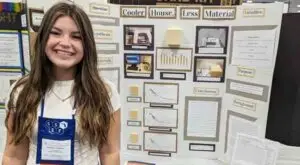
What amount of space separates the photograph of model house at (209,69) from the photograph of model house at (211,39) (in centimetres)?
6

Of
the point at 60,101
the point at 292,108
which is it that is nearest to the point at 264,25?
the point at 292,108

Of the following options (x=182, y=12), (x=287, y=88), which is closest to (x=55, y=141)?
(x=182, y=12)

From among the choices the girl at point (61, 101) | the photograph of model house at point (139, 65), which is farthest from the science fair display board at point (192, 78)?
the girl at point (61, 101)

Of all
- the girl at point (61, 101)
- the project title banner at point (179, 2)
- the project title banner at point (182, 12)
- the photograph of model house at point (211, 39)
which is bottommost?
the girl at point (61, 101)

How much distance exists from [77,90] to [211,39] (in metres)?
0.97

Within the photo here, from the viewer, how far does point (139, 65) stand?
1.79 m

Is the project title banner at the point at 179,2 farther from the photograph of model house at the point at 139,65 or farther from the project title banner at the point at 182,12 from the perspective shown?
the photograph of model house at the point at 139,65

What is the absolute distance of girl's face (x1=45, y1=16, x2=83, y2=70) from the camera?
3.33ft

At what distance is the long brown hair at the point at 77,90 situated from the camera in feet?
3.40

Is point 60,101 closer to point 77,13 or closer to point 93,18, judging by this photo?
point 77,13

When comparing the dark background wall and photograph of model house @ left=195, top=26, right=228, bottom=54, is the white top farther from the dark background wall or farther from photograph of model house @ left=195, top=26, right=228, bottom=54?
the dark background wall

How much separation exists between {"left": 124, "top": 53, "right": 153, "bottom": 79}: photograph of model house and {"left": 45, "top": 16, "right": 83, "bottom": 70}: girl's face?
764 mm

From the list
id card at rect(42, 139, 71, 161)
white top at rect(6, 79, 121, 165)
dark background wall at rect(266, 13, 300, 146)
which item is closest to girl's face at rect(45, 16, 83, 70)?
white top at rect(6, 79, 121, 165)

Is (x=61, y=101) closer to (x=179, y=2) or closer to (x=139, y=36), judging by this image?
(x=139, y=36)
